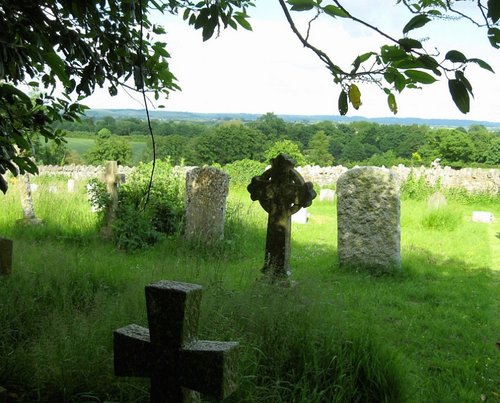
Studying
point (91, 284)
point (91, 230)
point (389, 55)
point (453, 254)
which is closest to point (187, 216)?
point (91, 230)

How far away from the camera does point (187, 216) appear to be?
9812 mm

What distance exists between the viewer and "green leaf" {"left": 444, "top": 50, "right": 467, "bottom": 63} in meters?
1.59

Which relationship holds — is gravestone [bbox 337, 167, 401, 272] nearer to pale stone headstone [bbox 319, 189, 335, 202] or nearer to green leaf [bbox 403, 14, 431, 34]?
green leaf [bbox 403, 14, 431, 34]

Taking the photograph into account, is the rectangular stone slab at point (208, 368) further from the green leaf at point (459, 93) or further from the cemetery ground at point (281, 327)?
the green leaf at point (459, 93)

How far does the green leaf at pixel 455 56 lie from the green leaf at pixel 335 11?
15.9 inches

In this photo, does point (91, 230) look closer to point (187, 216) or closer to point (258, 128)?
point (187, 216)

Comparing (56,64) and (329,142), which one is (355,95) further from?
(329,142)

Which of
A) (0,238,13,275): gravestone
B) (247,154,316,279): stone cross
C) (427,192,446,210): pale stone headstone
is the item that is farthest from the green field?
(0,238,13,275): gravestone

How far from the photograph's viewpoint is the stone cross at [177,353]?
7.85ft

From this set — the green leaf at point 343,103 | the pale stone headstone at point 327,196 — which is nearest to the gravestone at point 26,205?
the pale stone headstone at point 327,196

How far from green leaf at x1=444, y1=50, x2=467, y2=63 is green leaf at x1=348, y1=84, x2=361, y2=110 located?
59 cm

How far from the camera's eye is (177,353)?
2455mm

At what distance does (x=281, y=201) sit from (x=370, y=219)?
2.19 metres

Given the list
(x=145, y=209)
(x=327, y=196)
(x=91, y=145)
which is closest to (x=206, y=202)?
(x=145, y=209)
